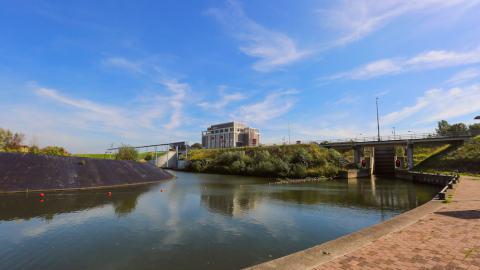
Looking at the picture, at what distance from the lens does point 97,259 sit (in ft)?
23.9

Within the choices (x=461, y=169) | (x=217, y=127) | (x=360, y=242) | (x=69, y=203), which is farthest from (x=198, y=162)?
(x=217, y=127)

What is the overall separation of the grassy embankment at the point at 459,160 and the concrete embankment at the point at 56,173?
4921 cm

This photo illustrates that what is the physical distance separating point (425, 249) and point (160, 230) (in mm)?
9685

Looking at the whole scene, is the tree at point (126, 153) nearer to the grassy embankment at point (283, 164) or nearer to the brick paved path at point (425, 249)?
the grassy embankment at point (283, 164)

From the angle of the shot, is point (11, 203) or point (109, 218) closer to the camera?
point (109, 218)

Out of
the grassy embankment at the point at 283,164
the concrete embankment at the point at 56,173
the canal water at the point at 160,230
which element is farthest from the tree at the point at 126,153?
the canal water at the point at 160,230

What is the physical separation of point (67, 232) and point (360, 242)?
11565 mm

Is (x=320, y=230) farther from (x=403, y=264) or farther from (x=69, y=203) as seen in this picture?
(x=69, y=203)

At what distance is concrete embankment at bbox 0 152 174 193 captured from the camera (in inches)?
727

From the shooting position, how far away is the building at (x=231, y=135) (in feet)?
454

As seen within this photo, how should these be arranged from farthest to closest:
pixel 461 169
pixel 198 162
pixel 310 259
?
pixel 198 162 → pixel 461 169 → pixel 310 259

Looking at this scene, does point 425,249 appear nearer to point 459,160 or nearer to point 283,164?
point 283,164

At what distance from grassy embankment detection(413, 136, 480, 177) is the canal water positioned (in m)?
31.5

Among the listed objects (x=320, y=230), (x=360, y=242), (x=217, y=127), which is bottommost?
(x=320, y=230)
